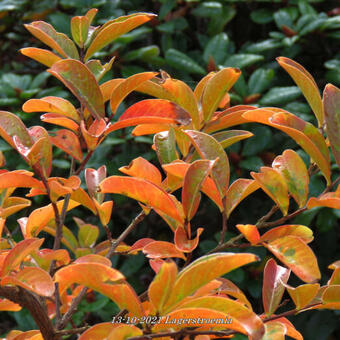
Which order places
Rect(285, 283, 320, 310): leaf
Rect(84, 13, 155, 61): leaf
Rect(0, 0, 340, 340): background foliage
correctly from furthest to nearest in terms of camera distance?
Rect(0, 0, 340, 340): background foliage < Rect(84, 13, 155, 61): leaf < Rect(285, 283, 320, 310): leaf

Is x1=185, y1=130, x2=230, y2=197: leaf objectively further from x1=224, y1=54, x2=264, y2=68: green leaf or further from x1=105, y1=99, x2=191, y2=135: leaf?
x1=224, y1=54, x2=264, y2=68: green leaf

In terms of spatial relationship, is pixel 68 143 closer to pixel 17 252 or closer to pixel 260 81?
pixel 17 252

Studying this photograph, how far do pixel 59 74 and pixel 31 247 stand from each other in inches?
7.5

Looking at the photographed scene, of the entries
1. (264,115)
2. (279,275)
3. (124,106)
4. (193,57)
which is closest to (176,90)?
(264,115)

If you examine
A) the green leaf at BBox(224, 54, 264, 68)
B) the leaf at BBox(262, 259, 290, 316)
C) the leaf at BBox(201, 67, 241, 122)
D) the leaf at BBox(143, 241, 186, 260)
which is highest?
the leaf at BBox(201, 67, 241, 122)

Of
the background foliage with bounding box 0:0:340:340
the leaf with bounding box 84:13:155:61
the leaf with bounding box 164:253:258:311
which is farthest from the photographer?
the background foliage with bounding box 0:0:340:340

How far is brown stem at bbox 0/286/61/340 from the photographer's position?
0.55m

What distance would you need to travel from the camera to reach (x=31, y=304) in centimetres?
56

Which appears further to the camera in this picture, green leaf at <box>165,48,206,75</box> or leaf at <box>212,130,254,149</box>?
green leaf at <box>165,48,206,75</box>

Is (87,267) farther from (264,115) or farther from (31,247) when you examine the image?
(264,115)

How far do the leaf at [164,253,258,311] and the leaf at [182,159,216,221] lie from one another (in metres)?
0.09

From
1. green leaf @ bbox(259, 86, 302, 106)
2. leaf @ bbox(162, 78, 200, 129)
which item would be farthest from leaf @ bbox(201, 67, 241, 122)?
green leaf @ bbox(259, 86, 302, 106)

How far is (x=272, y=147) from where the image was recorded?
1.64m

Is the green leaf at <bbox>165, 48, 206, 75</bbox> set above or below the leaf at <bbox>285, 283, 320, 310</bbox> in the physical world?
below
